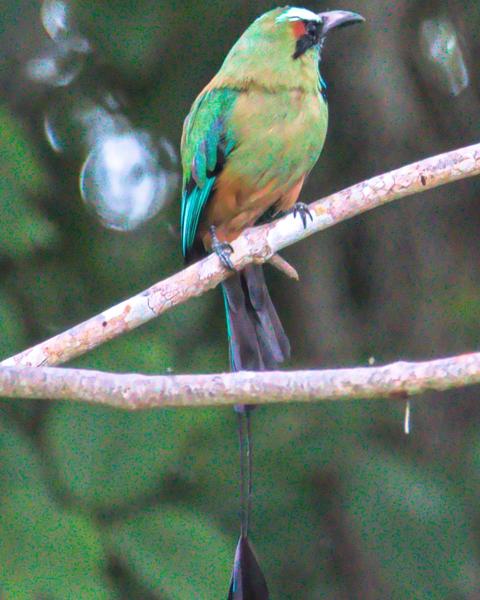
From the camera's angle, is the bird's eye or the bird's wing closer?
the bird's wing

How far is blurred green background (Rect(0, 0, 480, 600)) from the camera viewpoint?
9.75 feet

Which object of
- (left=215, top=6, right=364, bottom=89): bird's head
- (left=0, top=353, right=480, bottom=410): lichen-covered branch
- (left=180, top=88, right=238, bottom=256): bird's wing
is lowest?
(left=0, top=353, right=480, bottom=410): lichen-covered branch

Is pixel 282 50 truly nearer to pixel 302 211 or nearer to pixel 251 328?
pixel 302 211

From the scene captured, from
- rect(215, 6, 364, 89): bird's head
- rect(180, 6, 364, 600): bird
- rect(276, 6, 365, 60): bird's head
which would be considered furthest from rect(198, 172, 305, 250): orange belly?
rect(276, 6, 365, 60): bird's head

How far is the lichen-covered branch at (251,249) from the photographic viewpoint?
229 centimetres

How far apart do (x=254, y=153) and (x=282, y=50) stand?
304mm

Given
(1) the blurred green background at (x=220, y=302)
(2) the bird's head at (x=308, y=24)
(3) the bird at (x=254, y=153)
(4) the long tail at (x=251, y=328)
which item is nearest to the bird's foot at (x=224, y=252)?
(3) the bird at (x=254, y=153)

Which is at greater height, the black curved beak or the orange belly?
the black curved beak

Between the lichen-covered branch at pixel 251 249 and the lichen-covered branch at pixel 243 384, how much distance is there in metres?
0.34

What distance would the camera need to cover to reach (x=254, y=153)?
117 inches

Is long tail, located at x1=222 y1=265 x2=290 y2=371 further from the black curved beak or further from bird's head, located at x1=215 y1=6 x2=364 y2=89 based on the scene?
the black curved beak

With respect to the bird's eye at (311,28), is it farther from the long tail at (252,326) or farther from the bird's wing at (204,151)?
the long tail at (252,326)

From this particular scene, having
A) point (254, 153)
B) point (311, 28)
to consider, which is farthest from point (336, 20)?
point (254, 153)

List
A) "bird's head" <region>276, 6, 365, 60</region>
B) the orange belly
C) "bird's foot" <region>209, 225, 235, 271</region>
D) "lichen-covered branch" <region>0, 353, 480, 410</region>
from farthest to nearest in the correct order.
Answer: "bird's head" <region>276, 6, 365, 60</region>
the orange belly
"bird's foot" <region>209, 225, 235, 271</region>
"lichen-covered branch" <region>0, 353, 480, 410</region>
